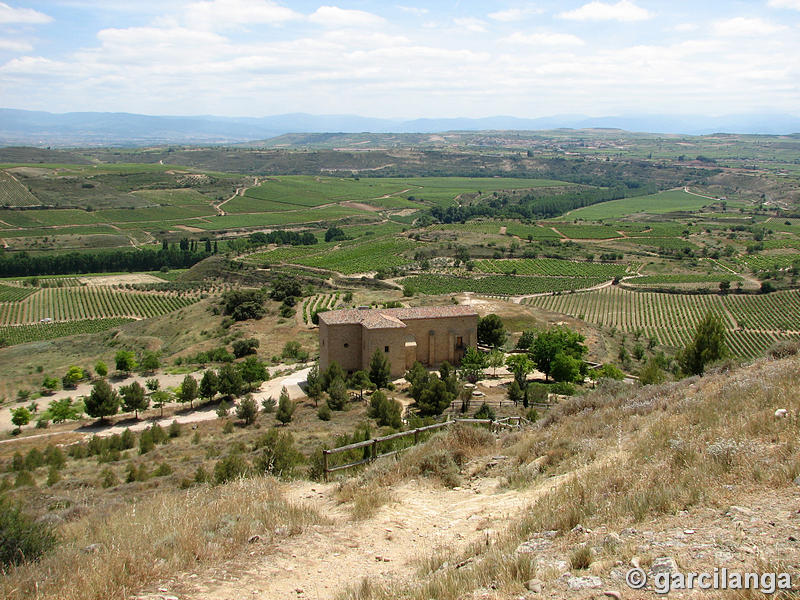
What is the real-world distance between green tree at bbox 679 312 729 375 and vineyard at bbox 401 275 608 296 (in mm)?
36559

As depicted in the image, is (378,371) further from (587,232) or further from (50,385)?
(587,232)

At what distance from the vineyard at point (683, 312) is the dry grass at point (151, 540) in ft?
171

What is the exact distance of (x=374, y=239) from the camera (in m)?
105

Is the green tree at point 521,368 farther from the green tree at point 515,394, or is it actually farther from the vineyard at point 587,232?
the vineyard at point 587,232

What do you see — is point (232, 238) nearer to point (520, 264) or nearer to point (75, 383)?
point (520, 264)

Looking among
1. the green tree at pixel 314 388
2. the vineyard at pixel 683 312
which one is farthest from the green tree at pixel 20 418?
the vineyard at pixel 683 312

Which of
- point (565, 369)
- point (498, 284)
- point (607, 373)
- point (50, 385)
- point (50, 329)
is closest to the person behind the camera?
point (607, 373)

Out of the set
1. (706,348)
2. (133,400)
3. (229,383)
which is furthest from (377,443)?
(133,400)

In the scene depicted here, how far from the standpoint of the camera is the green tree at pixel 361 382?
28.6m

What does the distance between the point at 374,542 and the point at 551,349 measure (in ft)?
85.8

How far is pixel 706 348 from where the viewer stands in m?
27.2

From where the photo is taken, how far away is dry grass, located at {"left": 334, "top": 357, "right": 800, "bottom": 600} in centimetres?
622

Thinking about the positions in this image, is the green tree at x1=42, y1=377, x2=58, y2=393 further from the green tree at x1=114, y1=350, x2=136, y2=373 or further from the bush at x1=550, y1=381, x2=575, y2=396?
the bush at x1=550, y1=381, x2=575, y2=396

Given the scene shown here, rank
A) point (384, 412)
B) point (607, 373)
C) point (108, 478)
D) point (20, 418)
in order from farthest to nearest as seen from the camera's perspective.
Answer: point (607, 373)
point (20, 418)
point (384, 412)
point (108, 478)
